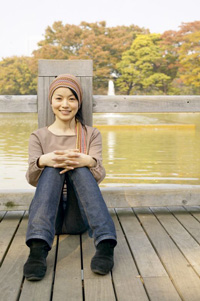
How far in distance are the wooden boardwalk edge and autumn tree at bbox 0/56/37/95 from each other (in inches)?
1368

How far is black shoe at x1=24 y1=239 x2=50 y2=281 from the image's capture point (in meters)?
1.93

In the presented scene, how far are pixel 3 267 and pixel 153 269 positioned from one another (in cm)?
75

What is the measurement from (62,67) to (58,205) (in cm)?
110

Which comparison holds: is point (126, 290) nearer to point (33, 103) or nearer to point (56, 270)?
point (56, 270)

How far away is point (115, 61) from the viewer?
1300 inches

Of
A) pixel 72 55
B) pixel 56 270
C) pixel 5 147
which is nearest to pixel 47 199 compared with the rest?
pixel 56 270

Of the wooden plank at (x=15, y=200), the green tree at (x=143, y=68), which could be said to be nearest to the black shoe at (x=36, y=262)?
the wooden plank at (x=15, y=200)

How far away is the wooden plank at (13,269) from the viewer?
181 centimetres

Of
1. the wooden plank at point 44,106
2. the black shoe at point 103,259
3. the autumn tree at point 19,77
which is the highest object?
the autumn tree at point 19,77

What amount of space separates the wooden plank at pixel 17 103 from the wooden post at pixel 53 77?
52mm

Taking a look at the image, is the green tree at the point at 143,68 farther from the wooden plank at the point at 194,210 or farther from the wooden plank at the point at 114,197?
the wooden plank at the point at 114,197

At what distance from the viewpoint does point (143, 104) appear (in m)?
2.98

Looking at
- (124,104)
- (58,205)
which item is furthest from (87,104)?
(58,205)

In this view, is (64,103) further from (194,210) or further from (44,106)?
(194,210)
